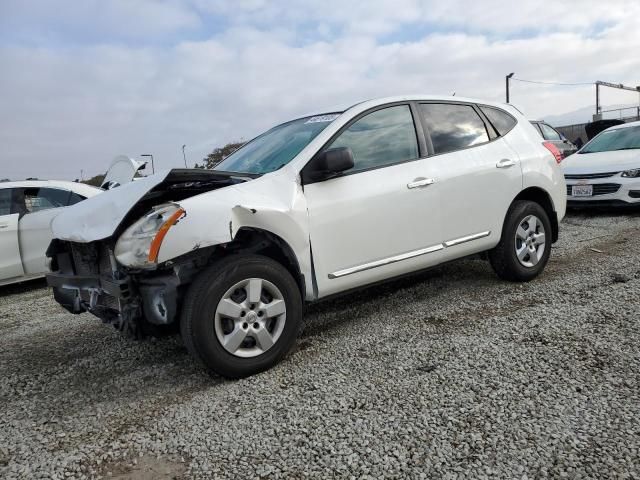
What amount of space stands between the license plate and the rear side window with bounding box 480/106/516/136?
4.04m

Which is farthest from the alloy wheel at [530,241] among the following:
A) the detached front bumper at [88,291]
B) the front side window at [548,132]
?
the front side window at [548,132]

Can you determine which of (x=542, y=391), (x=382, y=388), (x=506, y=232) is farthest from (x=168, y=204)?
(x=506, y=232)

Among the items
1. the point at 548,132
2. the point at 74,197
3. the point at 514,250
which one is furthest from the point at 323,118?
the point at 548,132

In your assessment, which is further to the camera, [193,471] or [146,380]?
[146,380]

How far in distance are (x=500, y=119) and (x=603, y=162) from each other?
450 cm

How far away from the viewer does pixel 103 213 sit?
312cm

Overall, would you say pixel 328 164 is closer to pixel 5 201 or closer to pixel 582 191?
pixel 5 201

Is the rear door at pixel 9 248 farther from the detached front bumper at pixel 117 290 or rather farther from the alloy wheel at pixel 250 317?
the alloy wheel at pixel 250 317

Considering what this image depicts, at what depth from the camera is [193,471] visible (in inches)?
87.0

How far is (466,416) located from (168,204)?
198 centimetres

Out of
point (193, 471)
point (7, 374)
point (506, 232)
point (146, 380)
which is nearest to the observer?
point (193, 471)

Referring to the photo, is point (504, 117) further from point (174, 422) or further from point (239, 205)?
point (174, 422)

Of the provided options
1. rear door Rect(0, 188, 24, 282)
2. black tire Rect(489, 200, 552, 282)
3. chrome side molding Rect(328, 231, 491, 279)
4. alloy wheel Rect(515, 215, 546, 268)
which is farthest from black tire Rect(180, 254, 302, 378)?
rear door Rect(0, 188, 24, 282)

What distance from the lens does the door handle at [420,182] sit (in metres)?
3.80
